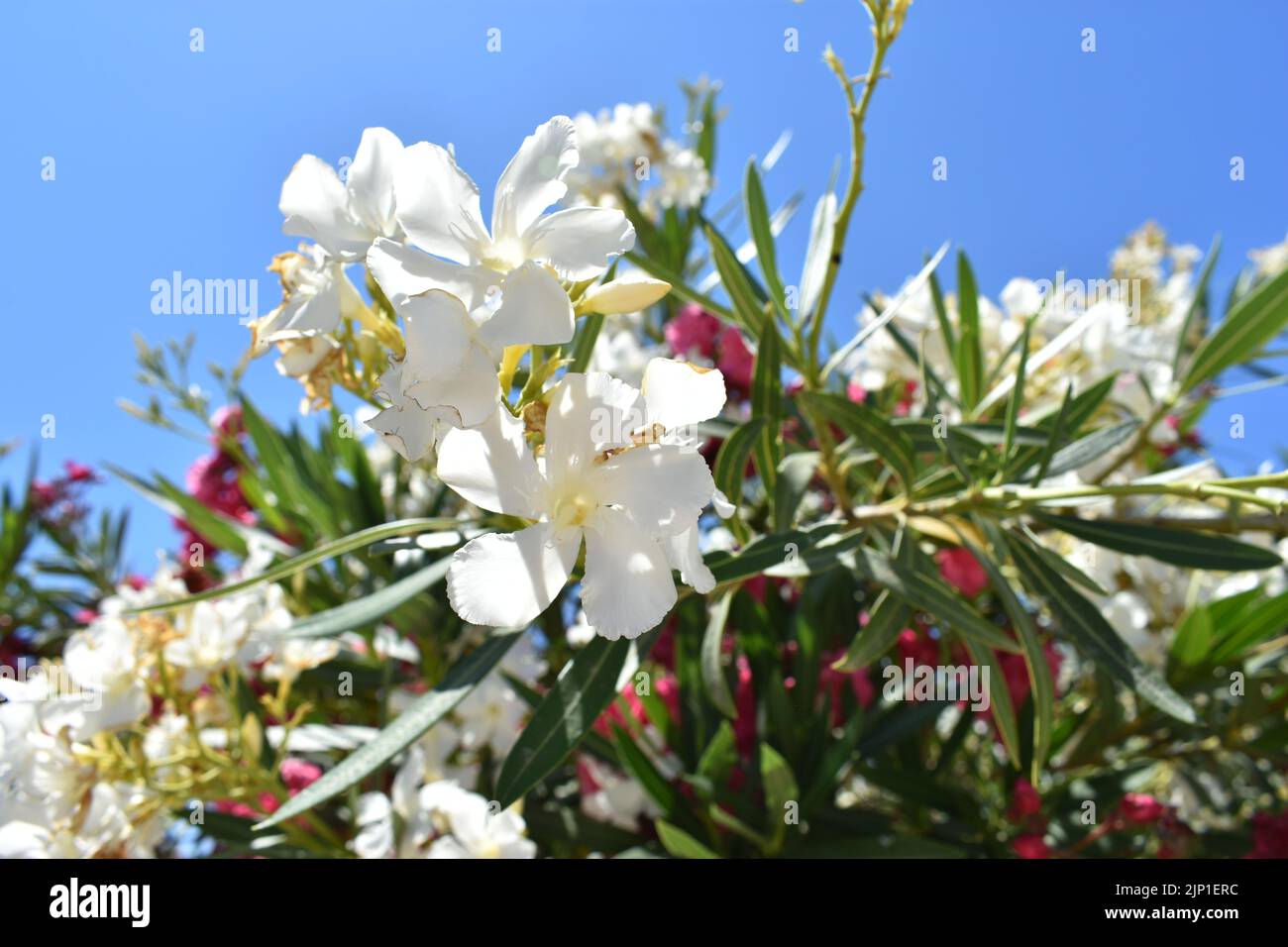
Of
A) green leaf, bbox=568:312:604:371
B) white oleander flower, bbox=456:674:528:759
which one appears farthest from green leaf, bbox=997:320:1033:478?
white oleander flower, bbox=456:674:528:759

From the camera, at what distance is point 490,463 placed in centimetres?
56

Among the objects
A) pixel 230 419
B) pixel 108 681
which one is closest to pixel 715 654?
pixel 108 681

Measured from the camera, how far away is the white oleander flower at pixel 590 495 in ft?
1.84

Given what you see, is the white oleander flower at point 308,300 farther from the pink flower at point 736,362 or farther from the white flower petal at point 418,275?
the pink flower at point 736,362

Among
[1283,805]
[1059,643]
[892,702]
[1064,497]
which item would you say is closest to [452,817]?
[892,702]

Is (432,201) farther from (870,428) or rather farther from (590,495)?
(870,428)

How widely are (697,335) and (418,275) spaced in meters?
1.46

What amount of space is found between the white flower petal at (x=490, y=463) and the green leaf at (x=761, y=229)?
603 mm

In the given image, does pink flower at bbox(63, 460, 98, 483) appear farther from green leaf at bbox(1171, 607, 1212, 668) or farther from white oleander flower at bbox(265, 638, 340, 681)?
green leaf at bbox(1171, 607, 1212, 668)

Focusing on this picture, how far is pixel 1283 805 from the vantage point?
166 cm

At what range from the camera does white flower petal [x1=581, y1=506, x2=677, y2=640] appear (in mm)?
561
